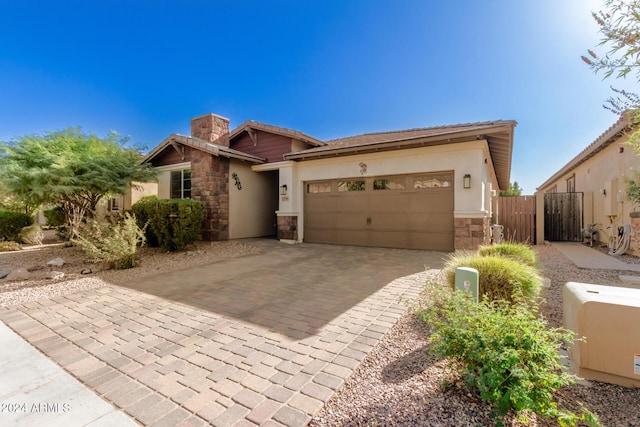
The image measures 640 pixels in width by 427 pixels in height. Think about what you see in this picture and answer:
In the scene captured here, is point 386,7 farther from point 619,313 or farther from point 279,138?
point 619,313

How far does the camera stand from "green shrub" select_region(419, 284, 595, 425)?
67.4 inches

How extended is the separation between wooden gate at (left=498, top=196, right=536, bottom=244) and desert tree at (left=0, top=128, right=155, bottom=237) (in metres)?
15.6

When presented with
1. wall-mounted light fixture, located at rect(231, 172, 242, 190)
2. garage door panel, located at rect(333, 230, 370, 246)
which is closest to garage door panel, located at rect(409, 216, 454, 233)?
garage door panel, located at rect(333, 230, 370, 246)

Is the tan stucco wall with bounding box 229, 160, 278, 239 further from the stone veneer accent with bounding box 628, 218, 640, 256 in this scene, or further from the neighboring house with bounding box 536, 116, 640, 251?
the stone veneer accent with bounding box 628, 218, 640, 256

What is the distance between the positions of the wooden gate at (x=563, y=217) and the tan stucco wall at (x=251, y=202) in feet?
41.6

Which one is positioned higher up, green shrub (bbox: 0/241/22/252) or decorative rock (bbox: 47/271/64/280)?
green shrub (bbox: 0/241/22/252)

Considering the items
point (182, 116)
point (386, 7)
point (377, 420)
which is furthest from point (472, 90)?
point (182, 116)

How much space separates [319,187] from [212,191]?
13.6ft

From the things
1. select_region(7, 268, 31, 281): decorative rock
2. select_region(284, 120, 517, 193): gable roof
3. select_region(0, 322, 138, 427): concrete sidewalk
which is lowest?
select_region(0, 322, 138, 427): concrete sidewalk

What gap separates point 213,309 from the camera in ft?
13.8

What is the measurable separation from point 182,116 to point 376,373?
50.3 feet

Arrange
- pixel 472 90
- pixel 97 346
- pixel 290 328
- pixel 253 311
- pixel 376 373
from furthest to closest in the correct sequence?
pixel 472 90
pixel 253 311
pixel 290 328
pixel 97 346
pixel 376 373

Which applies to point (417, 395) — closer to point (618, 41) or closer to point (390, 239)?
point (618, 41)

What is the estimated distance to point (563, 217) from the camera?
1262 centimetres
